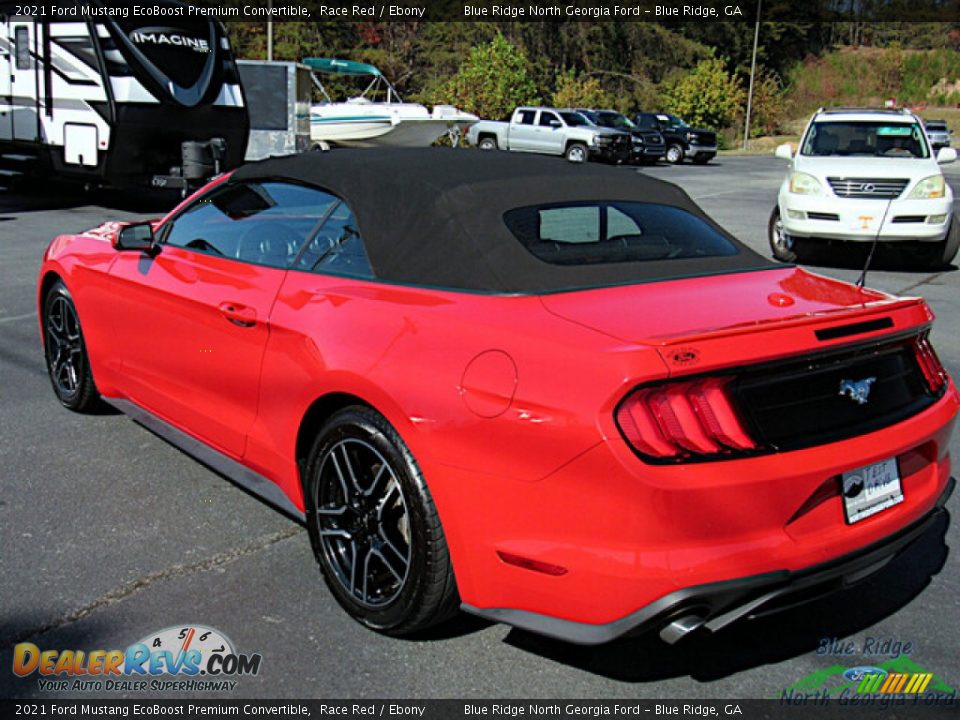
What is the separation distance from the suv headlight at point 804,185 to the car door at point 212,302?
338 inches

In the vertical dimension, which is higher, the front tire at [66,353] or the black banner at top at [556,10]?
the black banner at top at [556,10]

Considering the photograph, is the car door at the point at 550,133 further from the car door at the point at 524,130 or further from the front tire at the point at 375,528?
the front tire at the point at 375,528

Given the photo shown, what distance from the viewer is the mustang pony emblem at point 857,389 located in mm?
2891

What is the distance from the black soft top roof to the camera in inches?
128

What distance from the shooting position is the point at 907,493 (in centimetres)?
306

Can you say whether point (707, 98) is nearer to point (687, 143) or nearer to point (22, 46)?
point (687, 143)

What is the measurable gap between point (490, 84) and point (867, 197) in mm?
28958

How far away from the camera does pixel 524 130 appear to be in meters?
31.8

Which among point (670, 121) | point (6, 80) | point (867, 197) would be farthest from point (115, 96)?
point (670, 121)

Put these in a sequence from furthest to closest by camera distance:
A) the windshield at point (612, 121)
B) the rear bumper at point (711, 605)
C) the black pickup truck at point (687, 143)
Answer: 1. the black pickup truck at point (687, 143)
2. the windshield at point (612, 121)
3. the rear bumper at point (711, 605)

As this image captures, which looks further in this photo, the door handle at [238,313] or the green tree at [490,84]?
the green tree at [490,84]

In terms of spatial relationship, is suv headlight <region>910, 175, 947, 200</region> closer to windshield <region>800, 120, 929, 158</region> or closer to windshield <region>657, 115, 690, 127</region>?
windshield <region>800, 120, 929, 158</region>

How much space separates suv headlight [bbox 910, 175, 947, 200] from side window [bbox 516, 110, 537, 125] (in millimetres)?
21489

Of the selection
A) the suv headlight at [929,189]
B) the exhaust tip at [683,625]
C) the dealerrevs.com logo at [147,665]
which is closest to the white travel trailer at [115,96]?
the suv headlight at [929,189]
